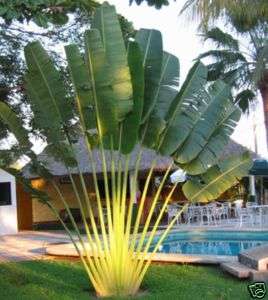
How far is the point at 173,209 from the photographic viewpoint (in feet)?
72.3

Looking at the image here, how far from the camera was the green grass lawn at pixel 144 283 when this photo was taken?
8.56 m

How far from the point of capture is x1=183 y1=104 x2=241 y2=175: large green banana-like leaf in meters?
9.27

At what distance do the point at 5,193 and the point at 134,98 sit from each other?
1618 cm

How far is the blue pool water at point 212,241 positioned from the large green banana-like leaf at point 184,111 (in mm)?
7050

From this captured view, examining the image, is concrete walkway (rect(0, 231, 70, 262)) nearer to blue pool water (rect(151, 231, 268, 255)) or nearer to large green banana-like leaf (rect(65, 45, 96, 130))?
blue pool water (rect(151, 231, 268, 255))

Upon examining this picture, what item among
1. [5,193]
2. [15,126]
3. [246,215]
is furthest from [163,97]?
[5,193]

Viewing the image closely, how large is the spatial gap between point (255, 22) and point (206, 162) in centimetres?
1542

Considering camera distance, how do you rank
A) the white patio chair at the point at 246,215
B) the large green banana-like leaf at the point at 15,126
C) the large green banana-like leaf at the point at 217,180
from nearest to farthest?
1. the large green banana-like leaf at the point at 15,126
2. the large green banana-like leaf at the point at 217,180
3. the white patio chair at the point at 246,215

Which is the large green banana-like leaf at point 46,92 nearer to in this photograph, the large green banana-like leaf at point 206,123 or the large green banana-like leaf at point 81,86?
the large green banana-like leaf at point 81,86

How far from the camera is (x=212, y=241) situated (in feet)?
59.6

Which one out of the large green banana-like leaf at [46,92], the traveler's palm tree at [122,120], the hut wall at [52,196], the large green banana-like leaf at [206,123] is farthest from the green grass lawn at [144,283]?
the hut wall at [52,196]

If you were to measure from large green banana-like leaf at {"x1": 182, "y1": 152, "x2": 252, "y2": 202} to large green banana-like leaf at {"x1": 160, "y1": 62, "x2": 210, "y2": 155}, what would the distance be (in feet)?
2.51

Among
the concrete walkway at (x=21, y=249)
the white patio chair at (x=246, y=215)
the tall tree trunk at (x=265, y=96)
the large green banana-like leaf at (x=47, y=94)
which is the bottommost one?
the concrete walkway at (x=21, y=249)

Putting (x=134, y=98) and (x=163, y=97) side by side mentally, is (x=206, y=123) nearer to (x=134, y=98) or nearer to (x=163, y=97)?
(x=163, y=97)
